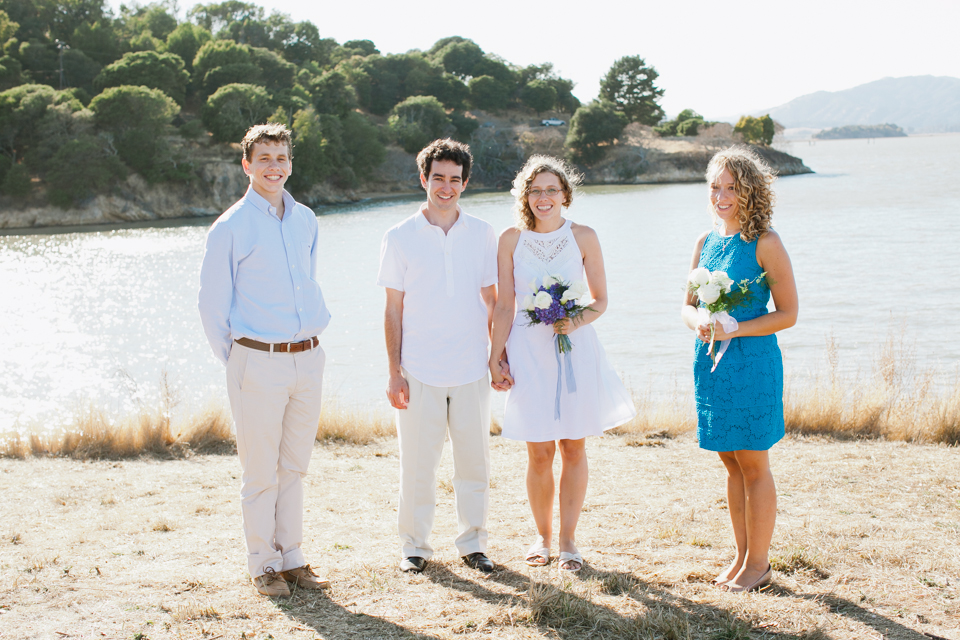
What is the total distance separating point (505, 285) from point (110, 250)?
36.2 m

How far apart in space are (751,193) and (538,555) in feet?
7.37

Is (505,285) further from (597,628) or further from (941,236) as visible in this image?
(941,236)

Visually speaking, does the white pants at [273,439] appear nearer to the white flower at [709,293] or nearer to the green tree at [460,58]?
the white flower at [709,293]

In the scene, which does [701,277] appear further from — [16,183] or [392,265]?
[16,183]

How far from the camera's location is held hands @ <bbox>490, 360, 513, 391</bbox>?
406 centimetres

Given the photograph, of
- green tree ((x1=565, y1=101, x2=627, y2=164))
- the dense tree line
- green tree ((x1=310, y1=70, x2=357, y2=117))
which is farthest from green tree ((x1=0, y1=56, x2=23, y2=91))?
green tree ((x1=565, y1=101, x2=627, y2=164))

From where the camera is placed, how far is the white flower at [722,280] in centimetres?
348

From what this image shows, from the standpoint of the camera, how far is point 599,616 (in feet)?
11.1

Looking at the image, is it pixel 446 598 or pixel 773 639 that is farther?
pixel 446 598

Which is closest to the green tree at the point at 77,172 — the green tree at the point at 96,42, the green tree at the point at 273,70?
the green tree at the point at 96,42

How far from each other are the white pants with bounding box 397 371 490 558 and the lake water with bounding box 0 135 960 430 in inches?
183

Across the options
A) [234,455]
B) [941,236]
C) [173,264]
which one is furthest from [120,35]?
[234,455]

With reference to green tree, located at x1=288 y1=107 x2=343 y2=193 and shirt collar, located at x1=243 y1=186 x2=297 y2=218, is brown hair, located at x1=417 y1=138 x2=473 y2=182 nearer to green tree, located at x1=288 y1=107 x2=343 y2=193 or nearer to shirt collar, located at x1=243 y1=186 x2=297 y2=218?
shirt collar, located at x1=243 y1=186 x2=297 y2=218

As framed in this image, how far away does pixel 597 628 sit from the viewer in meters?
3.34
